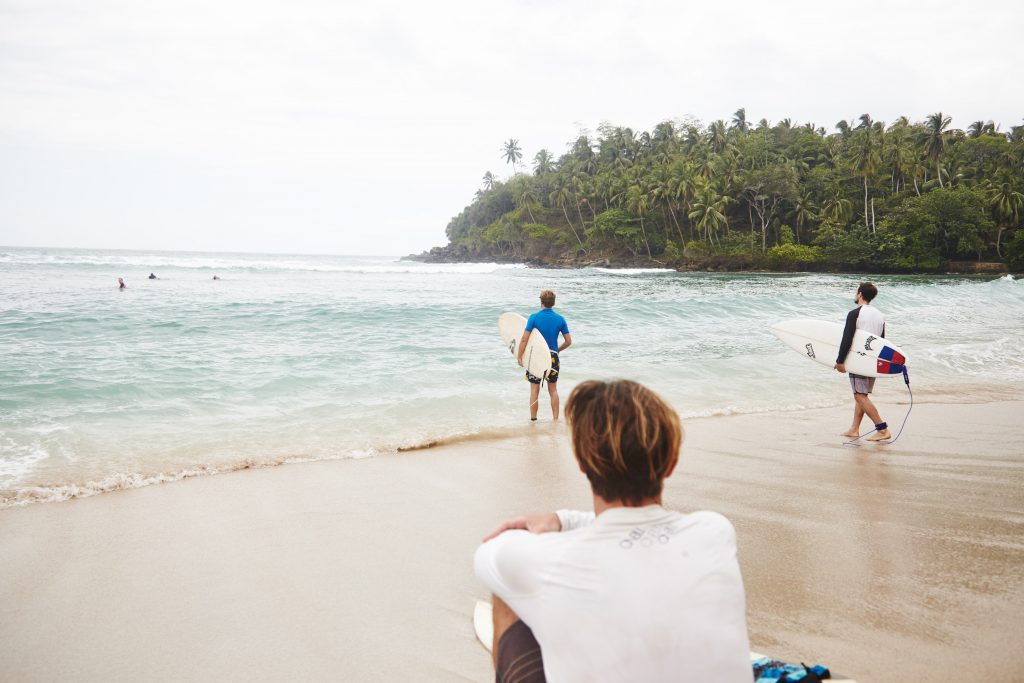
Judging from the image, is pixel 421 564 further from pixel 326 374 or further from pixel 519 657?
pixel 326 374

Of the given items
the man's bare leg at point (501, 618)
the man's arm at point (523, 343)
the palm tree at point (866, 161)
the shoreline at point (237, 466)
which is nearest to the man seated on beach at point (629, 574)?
the man's bare leg at point (501, 618)

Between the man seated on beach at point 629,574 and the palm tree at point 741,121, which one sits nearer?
the man seated on beach at point 629,574

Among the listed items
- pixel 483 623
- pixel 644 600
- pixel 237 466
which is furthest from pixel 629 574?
pixel 237 466

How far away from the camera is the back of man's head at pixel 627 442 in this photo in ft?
4.28

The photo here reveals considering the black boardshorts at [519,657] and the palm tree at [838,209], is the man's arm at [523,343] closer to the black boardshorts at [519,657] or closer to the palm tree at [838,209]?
the black boardshorts at [519,657]

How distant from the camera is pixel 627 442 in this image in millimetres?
1304

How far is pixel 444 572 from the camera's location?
10.6ft

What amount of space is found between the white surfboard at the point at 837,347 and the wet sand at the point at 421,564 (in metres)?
1.11

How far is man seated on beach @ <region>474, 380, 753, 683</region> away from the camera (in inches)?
47.8

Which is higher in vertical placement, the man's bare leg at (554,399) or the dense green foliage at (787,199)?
the dense green foliage at (787,199)

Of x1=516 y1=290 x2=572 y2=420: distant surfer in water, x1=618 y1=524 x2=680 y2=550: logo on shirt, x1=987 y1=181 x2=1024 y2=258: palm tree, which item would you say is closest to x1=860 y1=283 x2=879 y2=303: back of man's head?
x1=516 y1=290 x2=572 y2=420: distant surfer in water

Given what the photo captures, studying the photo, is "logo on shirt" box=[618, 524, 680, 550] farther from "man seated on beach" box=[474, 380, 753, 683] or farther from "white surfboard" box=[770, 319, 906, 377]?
"white surfboard" box=[770, 319, 906, 377]

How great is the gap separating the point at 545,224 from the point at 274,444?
8139 centimetres

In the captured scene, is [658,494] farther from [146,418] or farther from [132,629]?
[146,418]
